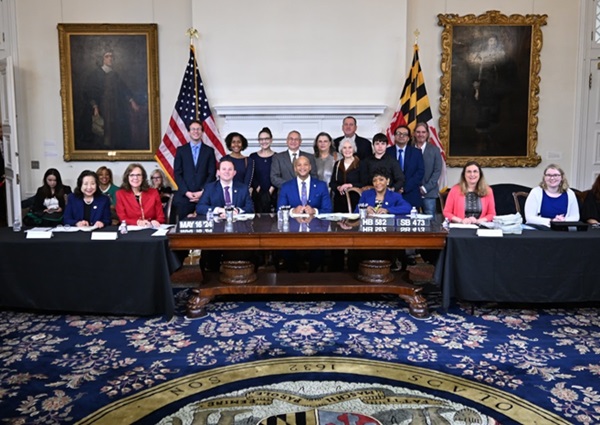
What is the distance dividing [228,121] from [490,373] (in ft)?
17.2

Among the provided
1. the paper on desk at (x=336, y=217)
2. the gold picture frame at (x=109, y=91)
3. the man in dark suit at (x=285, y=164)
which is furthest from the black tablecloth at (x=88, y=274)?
the gold picture frame at (x=109, y=91)

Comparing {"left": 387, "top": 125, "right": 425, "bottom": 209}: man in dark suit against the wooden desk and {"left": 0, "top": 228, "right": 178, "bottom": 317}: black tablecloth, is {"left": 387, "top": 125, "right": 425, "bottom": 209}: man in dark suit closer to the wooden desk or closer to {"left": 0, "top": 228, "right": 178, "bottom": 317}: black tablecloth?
the wooden desk

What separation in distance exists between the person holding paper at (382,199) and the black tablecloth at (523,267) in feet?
2.65

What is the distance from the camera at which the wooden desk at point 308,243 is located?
4262 millimetres

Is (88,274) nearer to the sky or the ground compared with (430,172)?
nearer to the ground

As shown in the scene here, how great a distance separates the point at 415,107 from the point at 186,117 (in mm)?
3073

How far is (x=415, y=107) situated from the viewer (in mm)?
7285

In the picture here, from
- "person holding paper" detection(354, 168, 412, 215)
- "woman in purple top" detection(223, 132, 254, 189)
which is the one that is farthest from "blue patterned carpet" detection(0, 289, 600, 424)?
"woman in purple top" detection(223, 132, 254, 189)

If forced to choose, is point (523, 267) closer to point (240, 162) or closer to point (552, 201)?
point (552, 201)

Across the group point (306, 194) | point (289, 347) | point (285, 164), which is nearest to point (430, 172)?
point (285, 164)

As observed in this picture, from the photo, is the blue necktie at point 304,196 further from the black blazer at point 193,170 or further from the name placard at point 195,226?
the black blazer at point 193,170

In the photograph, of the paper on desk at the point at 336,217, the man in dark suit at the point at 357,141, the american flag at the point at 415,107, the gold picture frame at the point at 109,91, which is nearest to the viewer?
the paper on desk at the point at 336,217

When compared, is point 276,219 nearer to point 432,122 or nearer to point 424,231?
point 424,231

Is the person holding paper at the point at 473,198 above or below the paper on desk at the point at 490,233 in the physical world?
above
